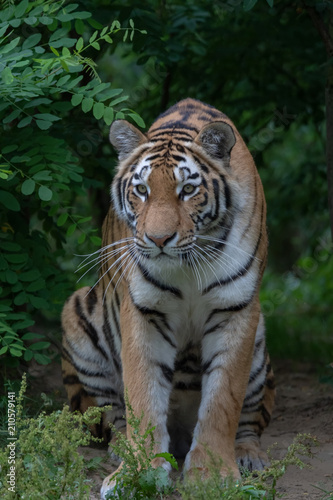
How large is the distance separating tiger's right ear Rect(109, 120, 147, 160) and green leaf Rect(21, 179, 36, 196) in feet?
1.68

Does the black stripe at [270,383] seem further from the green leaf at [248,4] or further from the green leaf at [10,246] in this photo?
the green leaf at [248,4]

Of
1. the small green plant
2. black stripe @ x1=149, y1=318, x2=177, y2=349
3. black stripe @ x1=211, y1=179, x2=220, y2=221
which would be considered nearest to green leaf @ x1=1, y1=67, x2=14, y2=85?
black stripe @ x1=211, y1=179, x2=220, y2=221

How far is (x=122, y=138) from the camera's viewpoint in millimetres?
3949

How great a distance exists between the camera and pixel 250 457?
13.5 ft

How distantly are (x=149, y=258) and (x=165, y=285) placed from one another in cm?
21

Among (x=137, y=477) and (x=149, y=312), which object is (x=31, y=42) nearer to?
(x=149, y=312)

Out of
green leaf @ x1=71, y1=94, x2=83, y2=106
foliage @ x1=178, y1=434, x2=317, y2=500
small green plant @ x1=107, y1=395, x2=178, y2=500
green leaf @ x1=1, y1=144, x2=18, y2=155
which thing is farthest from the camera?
green leaf @ x1=1, y1=144, x2=18, y2=155

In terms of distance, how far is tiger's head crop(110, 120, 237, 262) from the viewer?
3535 mm

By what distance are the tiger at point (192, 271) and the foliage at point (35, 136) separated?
14.6 inches

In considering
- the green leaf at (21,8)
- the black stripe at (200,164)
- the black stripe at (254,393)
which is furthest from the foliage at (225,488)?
the green leaf at (21,8)

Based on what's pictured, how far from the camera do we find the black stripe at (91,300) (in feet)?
15.1

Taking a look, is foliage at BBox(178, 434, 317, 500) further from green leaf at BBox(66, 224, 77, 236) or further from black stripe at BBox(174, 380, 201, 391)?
green leaf at BBox(66, 224, 77, 236)

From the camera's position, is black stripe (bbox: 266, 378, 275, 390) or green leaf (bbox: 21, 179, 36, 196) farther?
black stripe (bbox: 266, 378, 275, 390)

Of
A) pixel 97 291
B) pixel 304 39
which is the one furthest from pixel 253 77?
pixel 97 291
